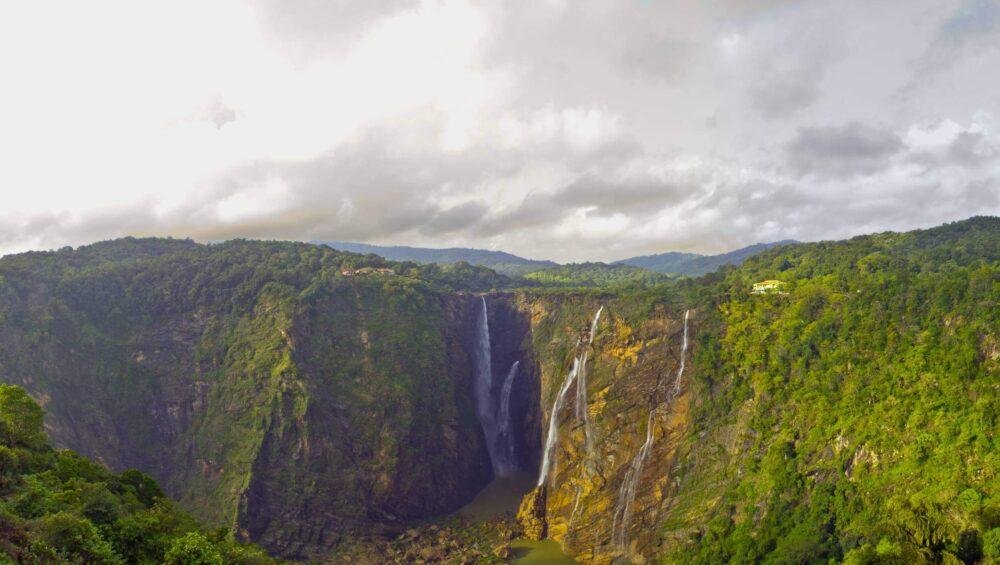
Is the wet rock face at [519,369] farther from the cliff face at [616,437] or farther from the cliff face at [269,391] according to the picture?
the cliff face at [616,437]

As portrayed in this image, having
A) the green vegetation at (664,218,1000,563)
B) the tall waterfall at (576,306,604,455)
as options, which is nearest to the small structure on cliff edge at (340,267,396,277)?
the tall waterfall at (576,306,604,455)

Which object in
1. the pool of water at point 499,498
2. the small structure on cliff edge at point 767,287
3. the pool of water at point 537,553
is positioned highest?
the small structure on cliff edge at point 767,287

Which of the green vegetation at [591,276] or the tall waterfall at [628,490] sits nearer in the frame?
the tall waterfall at [628,490]

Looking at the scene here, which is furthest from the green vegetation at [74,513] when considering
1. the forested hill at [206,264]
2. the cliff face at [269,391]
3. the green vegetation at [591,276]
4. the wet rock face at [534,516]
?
the green vegetation at [591,276]

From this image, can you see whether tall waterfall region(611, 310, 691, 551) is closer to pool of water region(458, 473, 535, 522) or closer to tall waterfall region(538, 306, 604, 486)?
tall waterfall region(538, 306, 604, 486)

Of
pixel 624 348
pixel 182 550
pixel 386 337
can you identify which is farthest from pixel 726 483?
pixel 386 337

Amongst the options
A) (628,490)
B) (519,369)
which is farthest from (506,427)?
(628,490)
